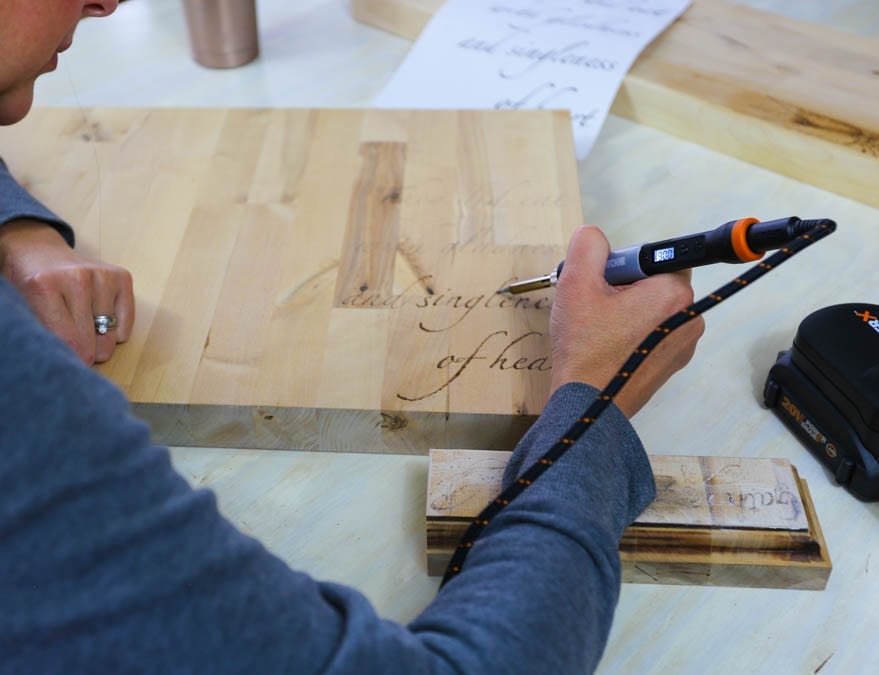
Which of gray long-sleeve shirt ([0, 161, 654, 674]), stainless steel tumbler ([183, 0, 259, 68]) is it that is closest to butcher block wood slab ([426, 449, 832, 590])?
gray long-sleeve shirt ([0, 161, 654, 674])

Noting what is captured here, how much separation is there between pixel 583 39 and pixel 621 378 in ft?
2.06

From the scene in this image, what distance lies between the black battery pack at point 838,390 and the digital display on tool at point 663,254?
111 mm

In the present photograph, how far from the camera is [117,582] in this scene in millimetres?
328

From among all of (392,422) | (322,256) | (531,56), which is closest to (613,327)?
(392,422)

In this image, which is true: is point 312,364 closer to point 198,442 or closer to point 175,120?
point 198,442

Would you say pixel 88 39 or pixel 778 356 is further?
pixel 88 39

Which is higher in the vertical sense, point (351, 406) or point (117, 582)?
point (117, 582)

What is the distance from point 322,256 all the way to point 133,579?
0.44 metres

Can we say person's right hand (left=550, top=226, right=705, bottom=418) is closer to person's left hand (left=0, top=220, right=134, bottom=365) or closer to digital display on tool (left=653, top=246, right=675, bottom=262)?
digital display on tool (left=653, top=246, right=675, bottom=262)

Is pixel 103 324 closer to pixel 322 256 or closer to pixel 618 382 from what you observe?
pixel 322 256

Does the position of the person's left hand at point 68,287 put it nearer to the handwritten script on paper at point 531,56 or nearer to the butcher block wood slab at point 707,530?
the butcher block wood slab at point 707,530

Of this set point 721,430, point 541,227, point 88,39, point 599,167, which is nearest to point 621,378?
point 721,430

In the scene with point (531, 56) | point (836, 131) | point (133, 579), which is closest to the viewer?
point (133, 579)

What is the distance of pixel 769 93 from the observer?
91 centimetres
